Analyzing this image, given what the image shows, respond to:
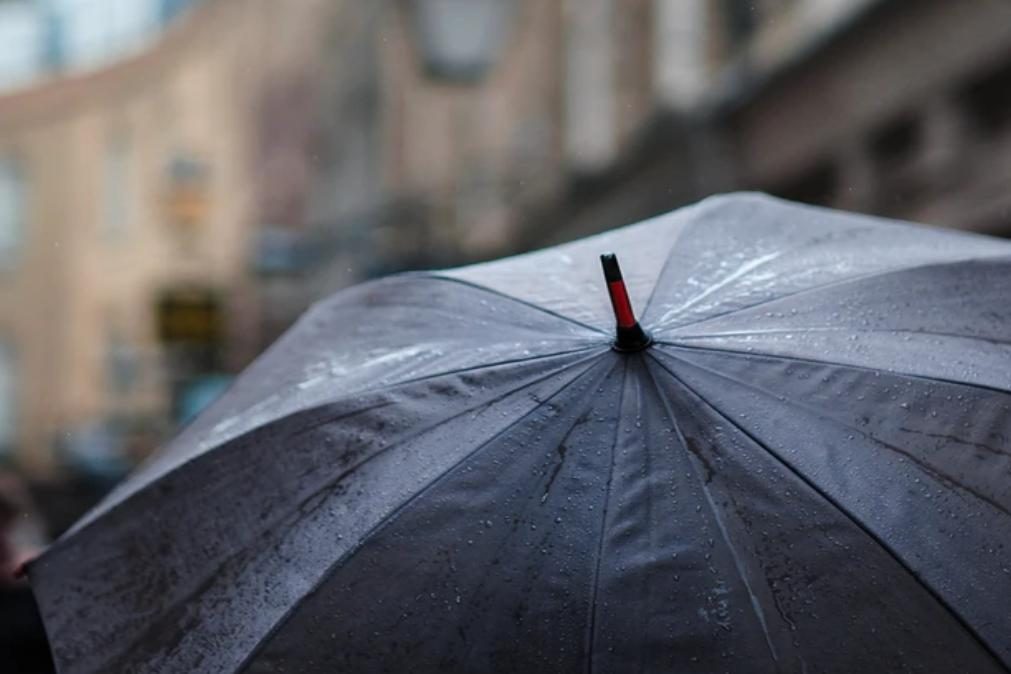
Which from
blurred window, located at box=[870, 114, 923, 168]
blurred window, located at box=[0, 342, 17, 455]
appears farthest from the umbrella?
blurred window, located at box=[0, 342, 17, 455]

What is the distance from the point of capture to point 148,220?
3628 cm

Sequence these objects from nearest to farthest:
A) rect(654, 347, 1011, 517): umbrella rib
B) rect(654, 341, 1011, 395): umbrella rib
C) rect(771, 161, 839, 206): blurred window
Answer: rect(654, 347, 1011, 517): umbrella rib, rect(654, 341, 1011, 395): umbrella rib, rect(771, 161, 839, 206): blurred window

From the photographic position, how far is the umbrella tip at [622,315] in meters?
2.61

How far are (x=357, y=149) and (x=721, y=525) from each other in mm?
25006

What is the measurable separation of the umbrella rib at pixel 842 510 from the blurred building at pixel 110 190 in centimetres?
2543

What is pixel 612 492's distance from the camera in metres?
2.53

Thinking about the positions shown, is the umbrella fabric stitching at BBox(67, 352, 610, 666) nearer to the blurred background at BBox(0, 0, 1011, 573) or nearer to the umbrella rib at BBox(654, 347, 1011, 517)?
the umbrella rib at BBox(654, 347, 1011, 517)

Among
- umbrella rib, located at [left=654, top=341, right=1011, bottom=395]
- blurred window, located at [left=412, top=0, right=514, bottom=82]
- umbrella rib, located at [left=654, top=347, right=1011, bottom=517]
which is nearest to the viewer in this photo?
umbrella rib, located at [left=654, top=347, right=1011, bottom=517]

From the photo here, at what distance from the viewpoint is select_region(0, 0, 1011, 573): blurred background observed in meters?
12.7

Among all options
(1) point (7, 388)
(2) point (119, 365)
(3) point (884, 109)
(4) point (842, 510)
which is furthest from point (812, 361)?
(1) point (7, 388)

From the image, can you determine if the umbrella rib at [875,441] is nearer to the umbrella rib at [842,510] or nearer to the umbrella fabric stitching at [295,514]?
the umbrella rib at [842,510]

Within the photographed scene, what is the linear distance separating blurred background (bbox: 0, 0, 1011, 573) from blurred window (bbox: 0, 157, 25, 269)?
64mm

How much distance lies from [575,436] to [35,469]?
37.9m

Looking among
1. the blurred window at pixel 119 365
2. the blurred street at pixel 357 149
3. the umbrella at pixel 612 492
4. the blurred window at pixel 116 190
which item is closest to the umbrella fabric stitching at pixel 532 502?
the umbrella at pixel 612 492
